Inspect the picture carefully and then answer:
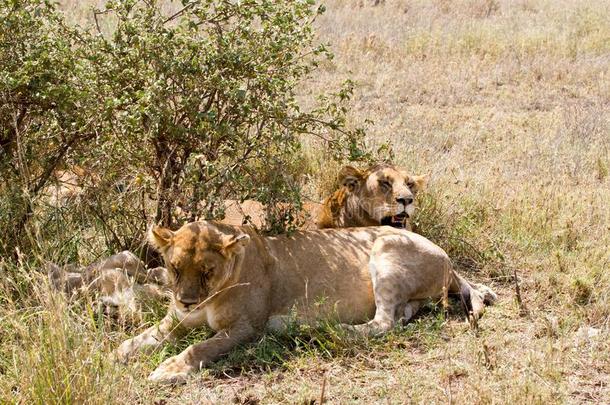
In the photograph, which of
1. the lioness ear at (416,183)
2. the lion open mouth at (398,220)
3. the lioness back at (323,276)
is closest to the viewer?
the lioness back at (323,276)

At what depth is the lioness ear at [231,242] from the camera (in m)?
5.57

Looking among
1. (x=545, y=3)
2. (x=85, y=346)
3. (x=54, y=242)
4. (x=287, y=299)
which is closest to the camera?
(x=85, y=346)

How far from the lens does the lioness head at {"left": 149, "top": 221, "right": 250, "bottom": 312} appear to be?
5.48m

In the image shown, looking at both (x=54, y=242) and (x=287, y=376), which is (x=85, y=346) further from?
(x=54, y=242)

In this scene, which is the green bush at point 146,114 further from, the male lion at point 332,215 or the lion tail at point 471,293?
the lion tail at point 471,293

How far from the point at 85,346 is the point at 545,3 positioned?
670 inches

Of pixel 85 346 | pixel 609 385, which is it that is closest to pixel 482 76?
pixel 609 385

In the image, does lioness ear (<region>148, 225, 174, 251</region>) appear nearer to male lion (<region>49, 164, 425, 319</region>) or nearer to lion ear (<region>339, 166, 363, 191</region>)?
male lion (<region>49, 164, 425, 319</region>)

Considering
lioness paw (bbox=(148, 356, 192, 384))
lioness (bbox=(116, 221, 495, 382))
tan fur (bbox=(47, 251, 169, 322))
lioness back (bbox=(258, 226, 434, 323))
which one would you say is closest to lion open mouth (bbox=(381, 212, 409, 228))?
lioness (bbox=(116, 221, 495, 382))

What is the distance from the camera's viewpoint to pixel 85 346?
4.48 m

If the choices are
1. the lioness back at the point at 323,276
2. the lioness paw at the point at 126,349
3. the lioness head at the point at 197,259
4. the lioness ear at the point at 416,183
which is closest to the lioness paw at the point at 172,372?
the lioness paw at the point at 126,349

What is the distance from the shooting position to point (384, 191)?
7.43 meters

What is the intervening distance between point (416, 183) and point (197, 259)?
8.46 feet

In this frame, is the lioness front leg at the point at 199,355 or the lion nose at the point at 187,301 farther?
the lion nose at the point at 187,301
